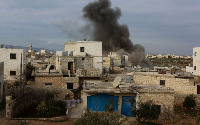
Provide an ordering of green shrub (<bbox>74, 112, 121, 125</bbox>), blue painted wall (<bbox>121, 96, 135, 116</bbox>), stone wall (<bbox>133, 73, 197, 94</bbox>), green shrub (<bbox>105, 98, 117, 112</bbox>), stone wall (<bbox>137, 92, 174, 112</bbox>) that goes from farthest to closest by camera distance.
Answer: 1. stone wall (<bbox>133, 73, 197, 94</bbox>)
2. blue painted wall (<bbox>121, 96, 135, 116</bbox>)
3. stone wall (<bbox>137, 92, 174, 112</bbox>)
4. green shrub (<bbox>105, 98, 117, 112</bbox>)
5. green shrub (<bbox>74, 112, 121, 125</bbox>)

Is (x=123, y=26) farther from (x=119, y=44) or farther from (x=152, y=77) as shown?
(x=152, y=77)

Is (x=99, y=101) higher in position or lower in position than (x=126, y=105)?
higher

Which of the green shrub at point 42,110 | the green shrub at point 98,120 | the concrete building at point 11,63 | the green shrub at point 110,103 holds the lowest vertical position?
the green shrub at point 42,110

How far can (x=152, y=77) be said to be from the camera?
74.9 ft

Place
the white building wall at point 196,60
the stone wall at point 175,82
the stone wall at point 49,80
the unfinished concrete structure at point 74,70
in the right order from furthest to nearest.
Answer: the white building wall at point 196,60 → the stone wall at point 49,80 → the unfinished concrete structure at point 74,70 → the stone wall at point 175,82

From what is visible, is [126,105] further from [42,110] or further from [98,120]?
[98,120]

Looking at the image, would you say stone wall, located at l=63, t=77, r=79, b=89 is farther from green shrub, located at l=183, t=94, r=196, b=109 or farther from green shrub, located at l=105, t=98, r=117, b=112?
green shrub, located at l=183, t=94, r=196, b=109

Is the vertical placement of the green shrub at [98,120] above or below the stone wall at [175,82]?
below

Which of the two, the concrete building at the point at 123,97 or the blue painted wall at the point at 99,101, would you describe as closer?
the concrete building at the point at 123,97

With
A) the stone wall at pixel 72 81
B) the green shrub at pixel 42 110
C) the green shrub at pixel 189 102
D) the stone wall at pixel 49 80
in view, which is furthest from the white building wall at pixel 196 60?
the green shrub at pixel 42 110

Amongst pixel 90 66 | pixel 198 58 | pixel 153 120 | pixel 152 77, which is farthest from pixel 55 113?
pixel 198 58

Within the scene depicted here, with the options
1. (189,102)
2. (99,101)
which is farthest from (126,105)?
(189,102)

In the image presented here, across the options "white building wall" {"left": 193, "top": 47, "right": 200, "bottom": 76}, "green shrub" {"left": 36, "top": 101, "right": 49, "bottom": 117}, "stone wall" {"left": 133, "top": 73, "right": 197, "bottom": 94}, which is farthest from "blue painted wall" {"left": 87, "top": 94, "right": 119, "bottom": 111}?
"white building wall" {"left": 193, "top": 47, "right": 200, "bottom": 76}

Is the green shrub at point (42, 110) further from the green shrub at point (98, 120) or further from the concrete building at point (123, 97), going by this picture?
the green shrub at point (98, 120)
